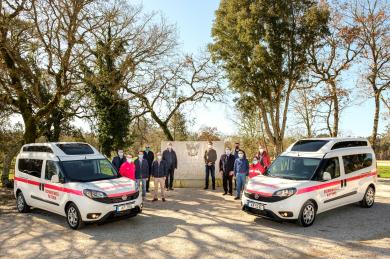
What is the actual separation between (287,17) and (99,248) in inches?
687

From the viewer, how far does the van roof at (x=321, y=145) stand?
1034 cm

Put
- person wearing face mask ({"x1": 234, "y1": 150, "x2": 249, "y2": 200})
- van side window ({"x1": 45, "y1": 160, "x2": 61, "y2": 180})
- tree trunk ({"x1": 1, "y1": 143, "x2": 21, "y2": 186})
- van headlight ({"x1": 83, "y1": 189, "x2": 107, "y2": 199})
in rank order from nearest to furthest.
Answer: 1. van headlight ({"x1": 83, "y1": 189, "x2": 107, "y2": 199})
2. van side window ({"x1": 45, "y1": 160, "x2": 61, "y2": 180})
3. person wearing face mask ({"x1": 234, "y1": 150, "x2": 249, "y2": 200})
4. tree trunk ({"x1": 1, "y1": 143, "x2": 21, "y2": 186})

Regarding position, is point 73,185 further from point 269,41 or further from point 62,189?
point 269,41

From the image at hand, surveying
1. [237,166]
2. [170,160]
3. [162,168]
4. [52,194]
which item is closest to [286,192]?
[237,166]

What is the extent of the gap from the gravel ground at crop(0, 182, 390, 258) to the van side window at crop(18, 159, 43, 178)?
139cm

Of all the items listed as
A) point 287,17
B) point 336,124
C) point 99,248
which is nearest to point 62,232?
point 99,248

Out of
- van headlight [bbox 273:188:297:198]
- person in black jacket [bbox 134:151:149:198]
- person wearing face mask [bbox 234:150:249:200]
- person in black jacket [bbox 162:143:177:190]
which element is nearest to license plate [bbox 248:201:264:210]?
van headlight [bbox 273:188:297:198]

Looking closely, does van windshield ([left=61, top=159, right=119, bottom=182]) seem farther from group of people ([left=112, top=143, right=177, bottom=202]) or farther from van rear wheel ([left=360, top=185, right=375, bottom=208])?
van rear wheel ([left=360, top=185, right=375, bottom=208])

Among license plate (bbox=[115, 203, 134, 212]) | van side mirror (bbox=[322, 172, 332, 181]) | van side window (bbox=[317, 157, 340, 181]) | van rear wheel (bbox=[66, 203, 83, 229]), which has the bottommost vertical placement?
van rear wheel (bbox=[66, 203, 83, 229])

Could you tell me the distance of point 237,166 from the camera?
13141mm

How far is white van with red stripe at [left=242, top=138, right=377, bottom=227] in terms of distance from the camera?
9.03 m

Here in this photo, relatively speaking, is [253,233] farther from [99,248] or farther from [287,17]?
[287,17]

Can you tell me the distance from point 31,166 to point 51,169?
1.36m

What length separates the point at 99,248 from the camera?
7727 millimetres
